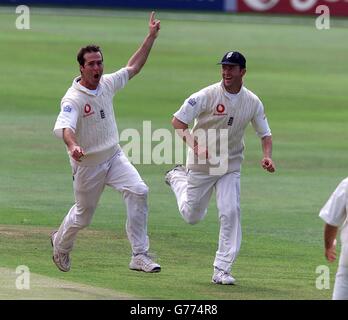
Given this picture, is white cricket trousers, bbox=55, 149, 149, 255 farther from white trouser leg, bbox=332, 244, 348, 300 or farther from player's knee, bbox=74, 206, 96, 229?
white trouser leg, bbox=332, 244, 348, 300

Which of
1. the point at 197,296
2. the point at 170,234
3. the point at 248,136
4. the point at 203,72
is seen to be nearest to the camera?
the point at 197,296

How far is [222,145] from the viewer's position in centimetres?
1277

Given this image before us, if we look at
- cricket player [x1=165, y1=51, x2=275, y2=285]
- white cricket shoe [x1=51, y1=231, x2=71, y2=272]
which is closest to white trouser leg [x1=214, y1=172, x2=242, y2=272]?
cricket player [x1=165, y1=51, x2=275, y2=285]

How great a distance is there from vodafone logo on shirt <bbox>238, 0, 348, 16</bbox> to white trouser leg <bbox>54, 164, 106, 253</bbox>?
1257 inches

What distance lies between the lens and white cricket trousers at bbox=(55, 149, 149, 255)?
1236cm

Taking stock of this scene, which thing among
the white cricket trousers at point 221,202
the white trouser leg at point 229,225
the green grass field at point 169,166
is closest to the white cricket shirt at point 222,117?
the white cricket trousers at point 221,202

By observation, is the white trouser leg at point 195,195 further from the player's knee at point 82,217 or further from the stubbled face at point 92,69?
the stubbled face at point 92,69

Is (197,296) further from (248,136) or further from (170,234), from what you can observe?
(248,136)

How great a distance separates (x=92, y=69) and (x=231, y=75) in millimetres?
1362
